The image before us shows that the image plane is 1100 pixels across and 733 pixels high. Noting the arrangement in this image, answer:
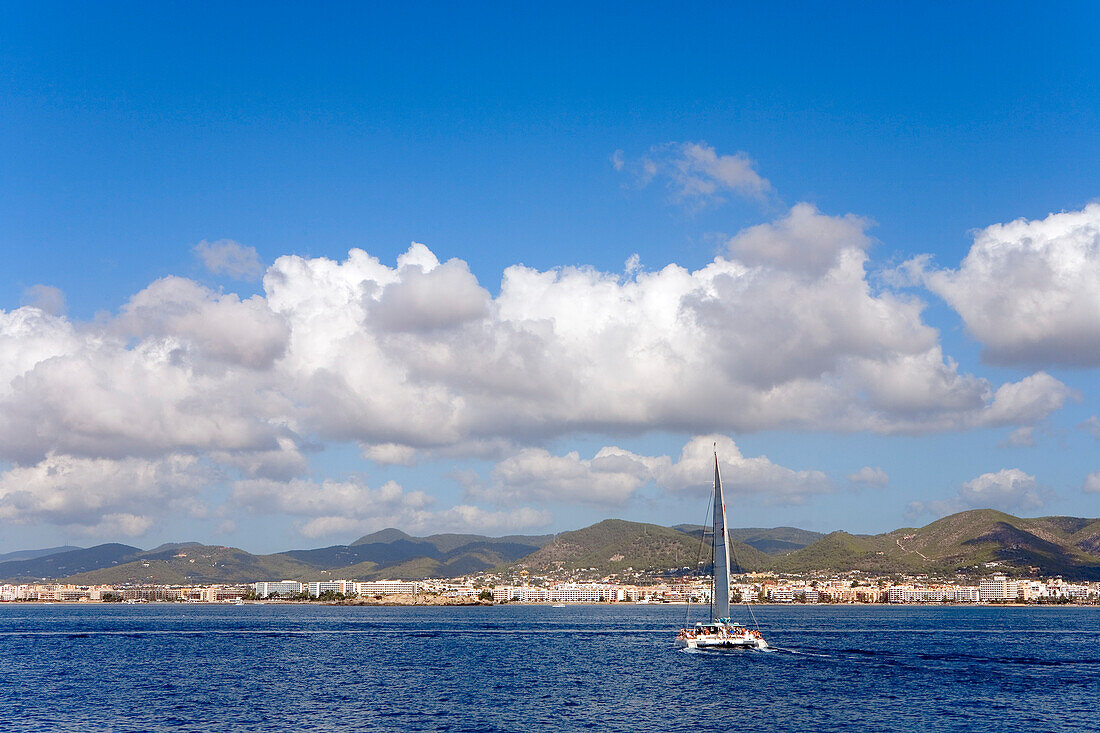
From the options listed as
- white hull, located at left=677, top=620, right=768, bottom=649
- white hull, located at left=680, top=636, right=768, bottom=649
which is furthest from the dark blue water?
white hull, located at left=677, top=620, right=768, bottom=649

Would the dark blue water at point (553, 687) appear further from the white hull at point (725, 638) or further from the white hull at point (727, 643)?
the white hull at point (725, 638)

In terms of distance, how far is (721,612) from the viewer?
12700 cm

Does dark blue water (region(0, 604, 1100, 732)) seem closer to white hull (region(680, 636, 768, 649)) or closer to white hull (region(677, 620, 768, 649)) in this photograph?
A: white hull (region(680, 636, 768, 649))

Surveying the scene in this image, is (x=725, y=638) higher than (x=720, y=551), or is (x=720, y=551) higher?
(x=720, y=551)

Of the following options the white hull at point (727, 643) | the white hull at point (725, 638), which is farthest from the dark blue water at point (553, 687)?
the white hull at point (725, 638)

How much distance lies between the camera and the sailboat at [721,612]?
12306 cm

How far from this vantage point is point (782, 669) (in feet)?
355

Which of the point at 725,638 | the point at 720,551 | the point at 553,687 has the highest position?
the point at 720,551

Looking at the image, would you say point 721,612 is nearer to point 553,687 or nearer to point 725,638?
point 725,638

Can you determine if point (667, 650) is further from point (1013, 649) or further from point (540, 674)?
point (1013, 649)

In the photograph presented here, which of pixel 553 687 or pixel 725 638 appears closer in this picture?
pixel 553 687

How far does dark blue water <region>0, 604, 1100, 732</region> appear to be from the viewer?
7294 centimetres

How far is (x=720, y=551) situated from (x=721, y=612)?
8.82m

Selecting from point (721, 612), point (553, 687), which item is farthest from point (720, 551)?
point (553, 687)
